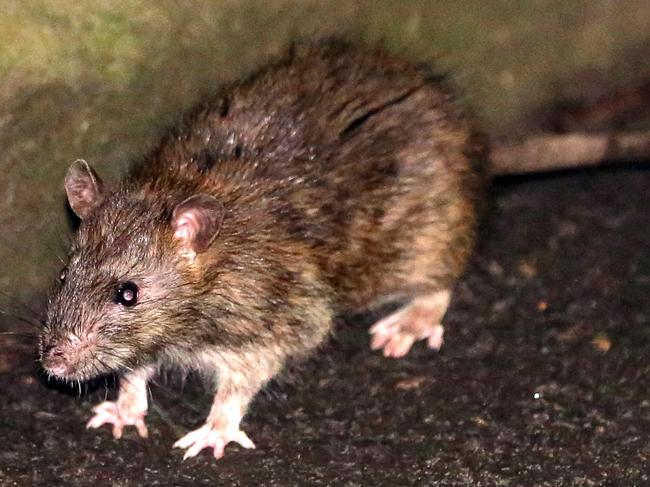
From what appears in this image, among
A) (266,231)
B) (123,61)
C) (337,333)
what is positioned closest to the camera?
(266,231)

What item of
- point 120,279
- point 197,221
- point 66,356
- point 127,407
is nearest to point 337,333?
point 127,407

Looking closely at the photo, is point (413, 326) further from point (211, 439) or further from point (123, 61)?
point (123, 61)

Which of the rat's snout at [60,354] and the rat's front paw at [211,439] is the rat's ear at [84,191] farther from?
the rat's front paw at [211,439]

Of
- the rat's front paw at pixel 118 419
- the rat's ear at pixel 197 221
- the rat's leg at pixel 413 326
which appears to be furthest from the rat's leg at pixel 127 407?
the rat's leg at pixel 413 326

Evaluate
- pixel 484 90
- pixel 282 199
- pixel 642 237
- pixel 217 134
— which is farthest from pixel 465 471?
pixel 484 90

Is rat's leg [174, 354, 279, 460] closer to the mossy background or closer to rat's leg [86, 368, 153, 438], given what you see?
rat's leg [86, 368, 153, 438]

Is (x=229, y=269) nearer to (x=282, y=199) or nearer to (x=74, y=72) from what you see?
(x=282, y=199)
